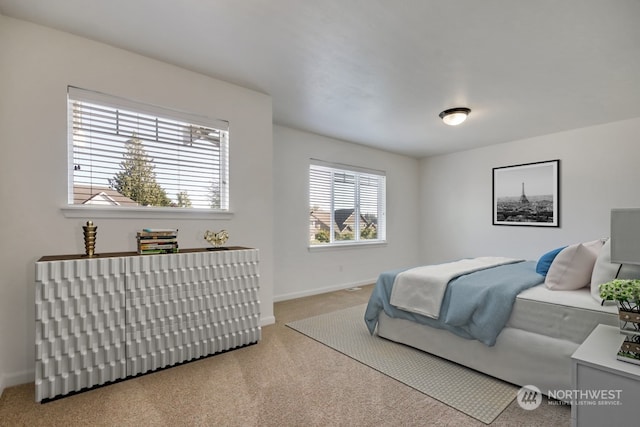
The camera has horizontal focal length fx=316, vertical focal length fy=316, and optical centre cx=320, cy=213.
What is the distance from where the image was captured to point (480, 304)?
2.30 metres

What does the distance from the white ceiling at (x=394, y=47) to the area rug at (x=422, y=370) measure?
2.46 m

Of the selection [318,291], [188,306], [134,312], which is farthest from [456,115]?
[134,312]

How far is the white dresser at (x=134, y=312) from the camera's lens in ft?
6.56

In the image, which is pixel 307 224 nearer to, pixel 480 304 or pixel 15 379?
pixel 480 304

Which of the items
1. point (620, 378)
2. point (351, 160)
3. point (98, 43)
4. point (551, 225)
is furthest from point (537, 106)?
point (98, 43)

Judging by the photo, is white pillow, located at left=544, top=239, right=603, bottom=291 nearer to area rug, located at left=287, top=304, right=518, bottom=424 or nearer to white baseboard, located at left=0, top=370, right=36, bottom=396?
area rug, located at left=287, top=304, right=518, bottom=424

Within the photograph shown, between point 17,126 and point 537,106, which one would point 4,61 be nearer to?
point 17,126

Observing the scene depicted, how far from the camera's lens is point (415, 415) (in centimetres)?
184

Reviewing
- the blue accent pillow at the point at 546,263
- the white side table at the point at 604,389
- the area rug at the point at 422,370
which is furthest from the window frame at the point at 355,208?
the white side table at the point at 604,389

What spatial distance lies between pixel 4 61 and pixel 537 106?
16.0 feet

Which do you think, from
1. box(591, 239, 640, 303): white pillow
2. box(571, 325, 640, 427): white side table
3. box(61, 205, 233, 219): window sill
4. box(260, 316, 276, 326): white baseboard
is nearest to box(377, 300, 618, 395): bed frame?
box(591, 239, 640, 303): white pillow

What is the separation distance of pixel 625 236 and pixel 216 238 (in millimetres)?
2723

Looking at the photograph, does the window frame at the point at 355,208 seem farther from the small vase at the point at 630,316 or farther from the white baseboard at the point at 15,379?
the small vase at the point at 630,316

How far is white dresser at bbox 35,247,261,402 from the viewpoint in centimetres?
200
